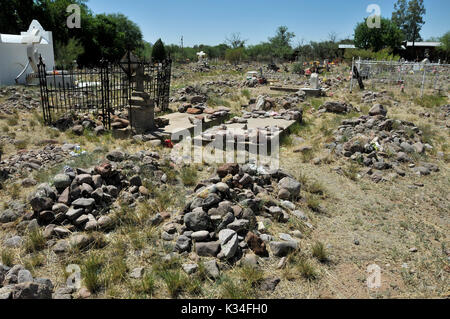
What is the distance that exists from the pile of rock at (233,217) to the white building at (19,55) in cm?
1542

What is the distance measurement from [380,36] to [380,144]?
140 feet

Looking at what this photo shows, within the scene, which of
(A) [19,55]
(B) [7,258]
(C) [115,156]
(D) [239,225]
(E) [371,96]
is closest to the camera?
(B) [7,258]

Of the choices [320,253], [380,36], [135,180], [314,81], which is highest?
[380,36]

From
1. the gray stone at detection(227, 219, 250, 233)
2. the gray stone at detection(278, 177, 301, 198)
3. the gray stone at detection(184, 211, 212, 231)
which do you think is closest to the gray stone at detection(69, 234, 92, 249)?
the gray stone at detection(184, 211, 212, 231)

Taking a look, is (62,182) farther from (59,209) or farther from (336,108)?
(336,108)

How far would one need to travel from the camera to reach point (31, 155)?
680 cm

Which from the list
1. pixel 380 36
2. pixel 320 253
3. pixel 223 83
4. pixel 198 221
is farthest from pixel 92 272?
pixel 380 36

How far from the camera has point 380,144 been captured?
8297 mm

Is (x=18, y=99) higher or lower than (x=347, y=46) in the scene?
lower

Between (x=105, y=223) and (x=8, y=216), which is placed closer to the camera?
(x=105, y=223)

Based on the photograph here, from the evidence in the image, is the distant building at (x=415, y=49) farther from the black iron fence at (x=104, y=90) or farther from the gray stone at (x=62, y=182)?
the gray stone at (x=62, y=182)
